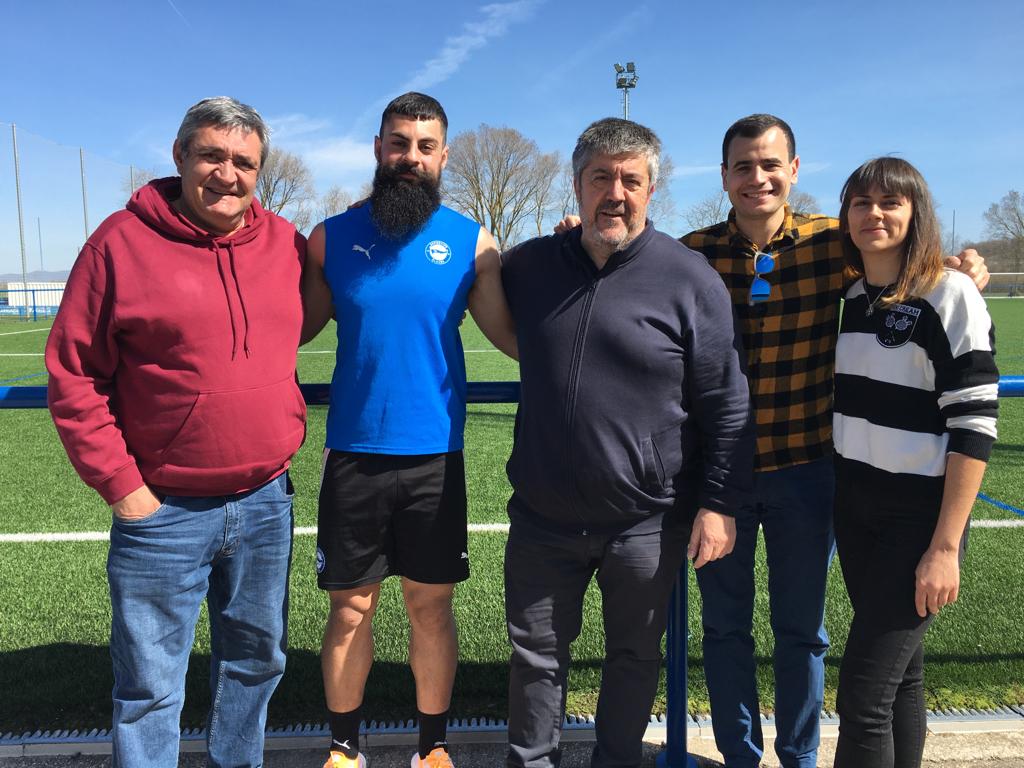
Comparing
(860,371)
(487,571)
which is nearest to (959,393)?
(860,371)

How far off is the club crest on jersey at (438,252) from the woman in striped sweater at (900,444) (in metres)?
1.19

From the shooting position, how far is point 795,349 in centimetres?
223

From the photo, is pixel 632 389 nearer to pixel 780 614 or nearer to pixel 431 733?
pixel 780 614

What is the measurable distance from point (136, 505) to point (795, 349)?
1972mm

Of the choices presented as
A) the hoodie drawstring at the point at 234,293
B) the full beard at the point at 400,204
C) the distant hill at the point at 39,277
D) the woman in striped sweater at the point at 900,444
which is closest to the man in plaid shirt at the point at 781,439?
the woman in striped sweater at the point at 900,444

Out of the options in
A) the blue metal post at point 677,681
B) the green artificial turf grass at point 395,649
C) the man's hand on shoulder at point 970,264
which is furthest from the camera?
the green artificial turf grass at point 395,649

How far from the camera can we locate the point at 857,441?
196cm

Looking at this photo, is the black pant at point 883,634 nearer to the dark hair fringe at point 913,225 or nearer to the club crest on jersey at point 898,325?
the club crest on jersey at point 898,325

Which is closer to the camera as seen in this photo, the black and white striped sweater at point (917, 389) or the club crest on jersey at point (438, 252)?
the black and white striped sweater at point (917, 389)

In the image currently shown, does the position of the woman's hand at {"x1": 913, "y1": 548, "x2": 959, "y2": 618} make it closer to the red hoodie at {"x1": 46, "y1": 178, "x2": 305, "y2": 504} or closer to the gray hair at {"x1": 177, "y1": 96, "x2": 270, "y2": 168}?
the red hoodie at {"x1": 46, "y1": 178, "x2": 305, "y2": 504}

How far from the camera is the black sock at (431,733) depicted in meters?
2.39

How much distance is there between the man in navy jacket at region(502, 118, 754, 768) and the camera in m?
2.00

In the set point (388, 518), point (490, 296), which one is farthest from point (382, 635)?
point (490, 296)

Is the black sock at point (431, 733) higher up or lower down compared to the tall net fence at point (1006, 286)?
lower down
